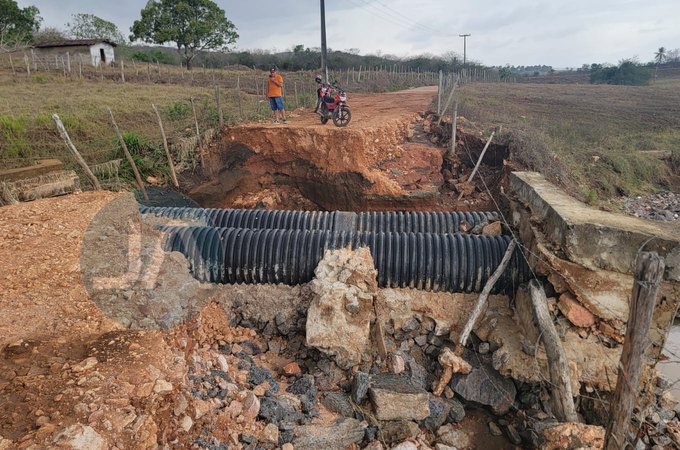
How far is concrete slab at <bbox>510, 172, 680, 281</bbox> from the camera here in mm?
4367

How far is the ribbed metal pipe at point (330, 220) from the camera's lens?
7176 mm

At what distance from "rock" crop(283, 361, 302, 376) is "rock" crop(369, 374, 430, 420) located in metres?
0.91

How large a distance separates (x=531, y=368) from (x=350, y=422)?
2.11 meters

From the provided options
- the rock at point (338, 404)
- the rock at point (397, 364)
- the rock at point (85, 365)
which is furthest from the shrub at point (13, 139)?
the rock at point (397, 364)

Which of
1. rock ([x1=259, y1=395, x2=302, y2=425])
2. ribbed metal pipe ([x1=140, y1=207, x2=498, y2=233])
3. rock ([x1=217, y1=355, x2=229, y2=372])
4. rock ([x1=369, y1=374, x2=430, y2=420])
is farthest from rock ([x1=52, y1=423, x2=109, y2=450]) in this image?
ribbed metal pipe ([x1=140, y1=207, x2=498, y2=233])

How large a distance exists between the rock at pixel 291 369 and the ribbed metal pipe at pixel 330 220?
2.59 meters

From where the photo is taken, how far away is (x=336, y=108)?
11.0 meters

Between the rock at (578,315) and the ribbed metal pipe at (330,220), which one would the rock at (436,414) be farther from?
the ribbed metal pipe at (330,220)

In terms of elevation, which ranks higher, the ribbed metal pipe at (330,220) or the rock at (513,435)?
the ribbed metal pipe at (330,220)

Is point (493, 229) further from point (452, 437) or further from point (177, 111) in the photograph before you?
point (177, 111)

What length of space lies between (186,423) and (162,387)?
0.33 metres

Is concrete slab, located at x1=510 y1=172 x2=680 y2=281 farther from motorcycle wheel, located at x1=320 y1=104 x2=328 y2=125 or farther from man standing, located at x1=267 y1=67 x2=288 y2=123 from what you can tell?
man standing, located at x1=267 y1=67 x2=288 y2=123

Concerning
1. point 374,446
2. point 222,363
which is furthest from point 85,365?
point 374,446

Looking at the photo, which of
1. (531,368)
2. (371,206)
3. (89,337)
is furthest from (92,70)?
(531,368)
